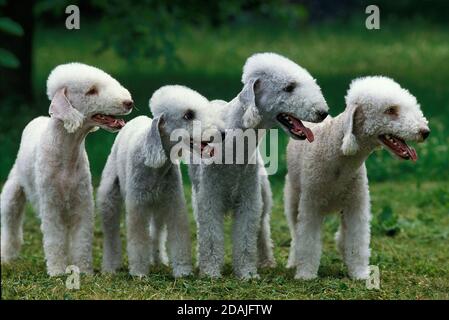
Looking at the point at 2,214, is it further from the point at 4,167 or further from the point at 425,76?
the point at 425,76

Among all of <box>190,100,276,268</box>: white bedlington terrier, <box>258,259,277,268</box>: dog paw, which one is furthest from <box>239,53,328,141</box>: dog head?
<box>258,259,277,268</box>: dog paw

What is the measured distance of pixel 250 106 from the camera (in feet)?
23.1

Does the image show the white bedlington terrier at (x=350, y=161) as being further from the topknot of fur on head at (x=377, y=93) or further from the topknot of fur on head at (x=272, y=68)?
the topknot of fur on head at (x=272, y=68)

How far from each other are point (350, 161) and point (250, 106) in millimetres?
880

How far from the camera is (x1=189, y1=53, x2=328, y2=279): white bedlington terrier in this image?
697 centimetres

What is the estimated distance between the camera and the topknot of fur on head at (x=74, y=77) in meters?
7.20

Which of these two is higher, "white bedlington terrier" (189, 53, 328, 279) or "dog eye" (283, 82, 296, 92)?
"dog eye" (283, 82, 296, 92)

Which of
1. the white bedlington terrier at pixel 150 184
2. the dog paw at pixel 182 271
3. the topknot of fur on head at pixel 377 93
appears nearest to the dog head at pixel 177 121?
the white bedlington terrier at pixel 150 184

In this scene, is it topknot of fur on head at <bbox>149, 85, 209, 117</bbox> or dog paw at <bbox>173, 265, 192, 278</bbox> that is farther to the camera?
dog paw at <bbox>173, 265, 192, 278</bbox>

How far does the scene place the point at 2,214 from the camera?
8664mm

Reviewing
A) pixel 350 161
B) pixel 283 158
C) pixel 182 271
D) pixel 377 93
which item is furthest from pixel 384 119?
pixel 283 158

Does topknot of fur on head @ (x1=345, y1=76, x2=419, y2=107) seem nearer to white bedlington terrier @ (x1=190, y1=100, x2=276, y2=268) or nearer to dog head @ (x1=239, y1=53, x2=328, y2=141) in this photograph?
dog head @ (x1=239, y1=53, x2=328, y2=141)

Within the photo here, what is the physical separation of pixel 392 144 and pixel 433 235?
268 cm

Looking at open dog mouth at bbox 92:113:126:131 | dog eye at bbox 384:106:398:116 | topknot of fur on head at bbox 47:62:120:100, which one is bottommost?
open dog mouth at bbox 92:113:126:131
